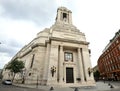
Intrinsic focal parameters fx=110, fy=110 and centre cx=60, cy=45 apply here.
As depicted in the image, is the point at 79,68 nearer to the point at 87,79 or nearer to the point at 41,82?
the point at 87,79

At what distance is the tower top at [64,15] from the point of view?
37.7 m

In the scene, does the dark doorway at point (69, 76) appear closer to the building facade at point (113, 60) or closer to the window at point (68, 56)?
the window at point (68, 56)

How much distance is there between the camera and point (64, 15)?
130ft

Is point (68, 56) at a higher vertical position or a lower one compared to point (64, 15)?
lower

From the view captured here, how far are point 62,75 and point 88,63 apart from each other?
7724mm

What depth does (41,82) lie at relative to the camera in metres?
24.3

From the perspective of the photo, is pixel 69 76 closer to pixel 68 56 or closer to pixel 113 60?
pixel 68 56

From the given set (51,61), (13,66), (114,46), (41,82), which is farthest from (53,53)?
(114,46)

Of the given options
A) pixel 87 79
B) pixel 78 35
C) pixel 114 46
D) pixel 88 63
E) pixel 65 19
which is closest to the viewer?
pixel 87 79

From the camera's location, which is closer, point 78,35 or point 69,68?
point 69,68

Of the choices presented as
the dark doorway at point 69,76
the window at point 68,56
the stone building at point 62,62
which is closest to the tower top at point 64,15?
the stone building at point 62,62

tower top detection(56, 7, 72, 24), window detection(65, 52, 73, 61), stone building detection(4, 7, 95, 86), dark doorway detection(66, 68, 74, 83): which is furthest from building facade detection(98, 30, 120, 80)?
dark doorway detection(66, 68, 74, 83)

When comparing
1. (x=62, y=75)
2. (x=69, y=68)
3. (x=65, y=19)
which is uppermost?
(x=65, y=19)

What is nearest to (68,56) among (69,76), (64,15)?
(69,76)
